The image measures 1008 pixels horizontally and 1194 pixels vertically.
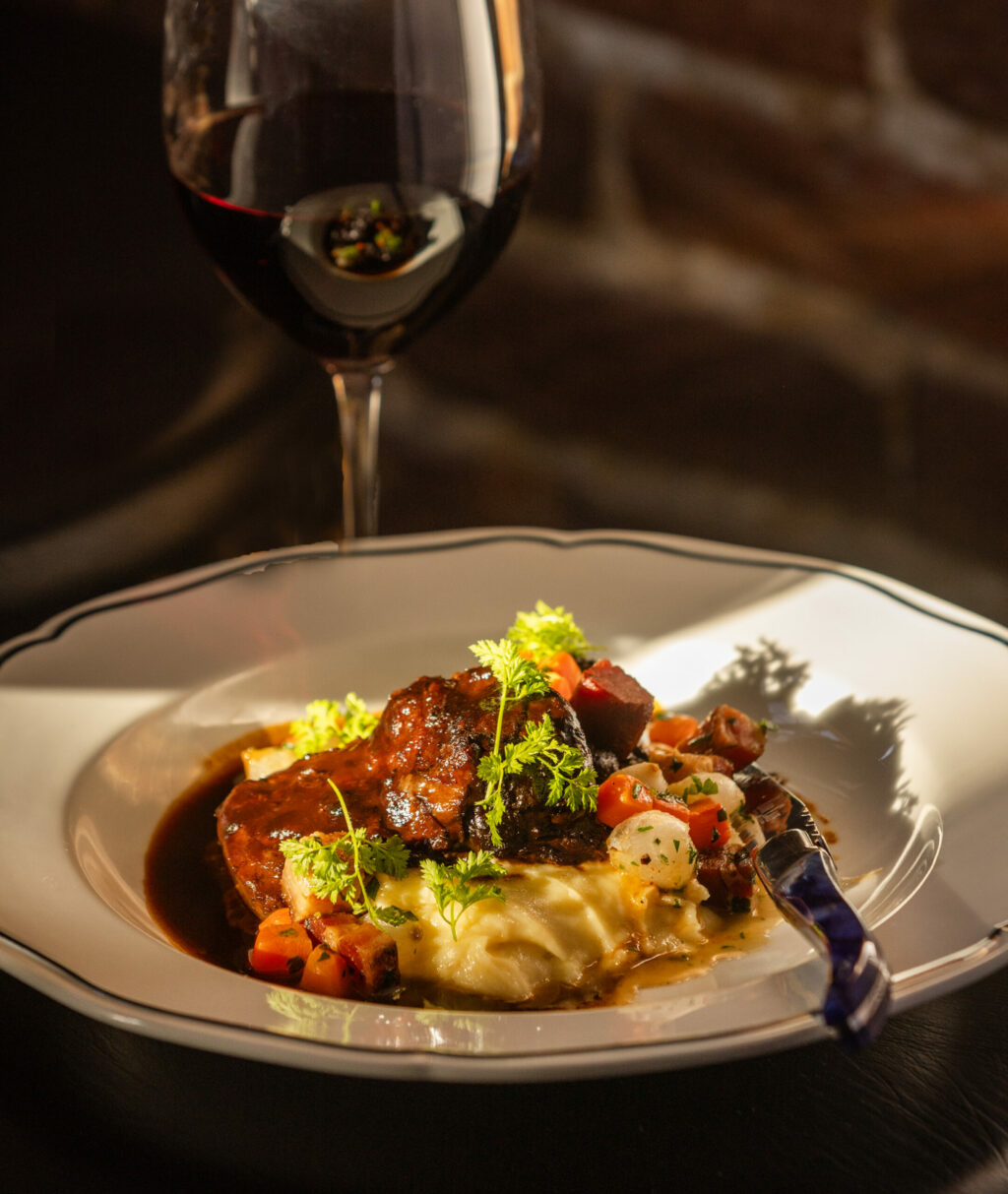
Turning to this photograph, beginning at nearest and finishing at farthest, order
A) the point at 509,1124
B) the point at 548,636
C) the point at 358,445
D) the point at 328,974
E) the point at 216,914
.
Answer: the point at 509,1124, the point at 328,974, the point at 216,914, the point at 548,636, the point at 358,445

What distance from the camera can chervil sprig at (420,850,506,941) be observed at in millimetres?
1866

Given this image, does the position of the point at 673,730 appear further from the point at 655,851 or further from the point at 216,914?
the point at 216,914

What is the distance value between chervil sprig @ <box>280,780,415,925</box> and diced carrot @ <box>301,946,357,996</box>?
0.09m

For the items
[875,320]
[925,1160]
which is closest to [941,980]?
[925,1160]

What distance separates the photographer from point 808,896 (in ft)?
5.70

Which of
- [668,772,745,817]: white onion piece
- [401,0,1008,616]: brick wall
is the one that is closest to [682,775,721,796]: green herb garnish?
[668,772,745,817]: white onion piece

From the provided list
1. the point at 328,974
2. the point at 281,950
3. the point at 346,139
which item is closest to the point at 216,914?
the point at 281,950

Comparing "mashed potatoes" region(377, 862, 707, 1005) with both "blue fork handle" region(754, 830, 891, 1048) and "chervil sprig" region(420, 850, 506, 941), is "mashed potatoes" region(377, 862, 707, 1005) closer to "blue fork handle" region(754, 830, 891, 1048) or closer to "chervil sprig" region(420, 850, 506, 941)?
"chervil sprig" region(420, 850, 506, 941)

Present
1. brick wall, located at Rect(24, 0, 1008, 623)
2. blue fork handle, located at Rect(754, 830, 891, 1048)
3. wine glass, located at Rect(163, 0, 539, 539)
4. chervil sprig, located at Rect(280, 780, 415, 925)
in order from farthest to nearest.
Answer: brick wall, located at Rect(24, 0, 1008, 623), wine glass, located at Rect(163, 0, 539, 539), chervil sprig, located at Rect(280, 780, 415, 925), blue fork handle, located at Rect(754, 830, 891, 1048)

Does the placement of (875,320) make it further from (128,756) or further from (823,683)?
(128,756)

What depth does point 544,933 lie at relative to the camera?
1.89m

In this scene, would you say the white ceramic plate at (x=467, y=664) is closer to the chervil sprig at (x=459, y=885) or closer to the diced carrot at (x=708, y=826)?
the diced carrot at (x=708, y=826)

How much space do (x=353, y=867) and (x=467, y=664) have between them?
849 mm

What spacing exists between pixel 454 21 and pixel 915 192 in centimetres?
234
